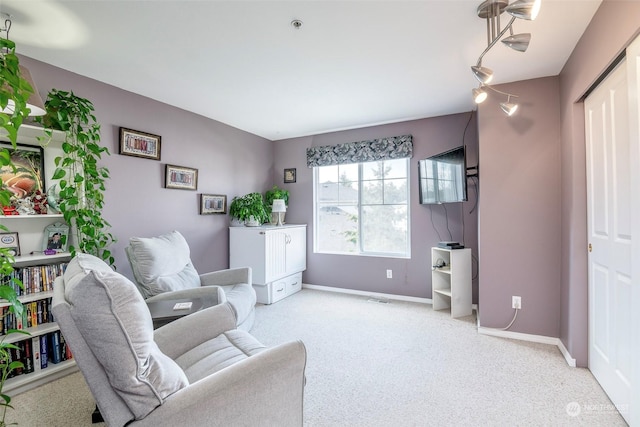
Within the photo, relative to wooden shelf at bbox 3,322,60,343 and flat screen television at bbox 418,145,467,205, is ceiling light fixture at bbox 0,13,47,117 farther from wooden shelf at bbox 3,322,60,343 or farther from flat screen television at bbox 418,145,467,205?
flat screen television at bbox 418,145,467,205

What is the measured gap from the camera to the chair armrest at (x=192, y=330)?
1.56 m

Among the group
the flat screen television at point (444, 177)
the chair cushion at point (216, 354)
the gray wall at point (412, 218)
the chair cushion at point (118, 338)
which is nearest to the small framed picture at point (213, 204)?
the gray wall at point (412, 218)

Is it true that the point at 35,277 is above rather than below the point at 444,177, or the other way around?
below

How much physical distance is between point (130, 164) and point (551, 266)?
411 centimetres

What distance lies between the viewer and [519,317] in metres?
2.71

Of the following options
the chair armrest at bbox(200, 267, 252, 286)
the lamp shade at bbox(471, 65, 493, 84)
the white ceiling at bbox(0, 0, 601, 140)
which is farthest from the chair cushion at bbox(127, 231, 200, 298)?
the lamp shade at bbox(471, 65, 493, 84)

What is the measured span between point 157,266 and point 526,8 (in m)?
2.97

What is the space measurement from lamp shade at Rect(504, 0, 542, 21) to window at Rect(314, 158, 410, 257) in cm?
265

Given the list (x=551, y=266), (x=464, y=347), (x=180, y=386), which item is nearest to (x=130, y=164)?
(x=180, y=386)

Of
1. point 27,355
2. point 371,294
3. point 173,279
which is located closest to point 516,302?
point 371,294

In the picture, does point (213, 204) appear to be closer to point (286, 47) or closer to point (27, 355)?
point (27, 355)

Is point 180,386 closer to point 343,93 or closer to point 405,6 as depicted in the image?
point 405,6

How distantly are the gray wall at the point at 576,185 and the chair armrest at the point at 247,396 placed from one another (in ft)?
7.44

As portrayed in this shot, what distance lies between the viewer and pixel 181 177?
3.39 metres
